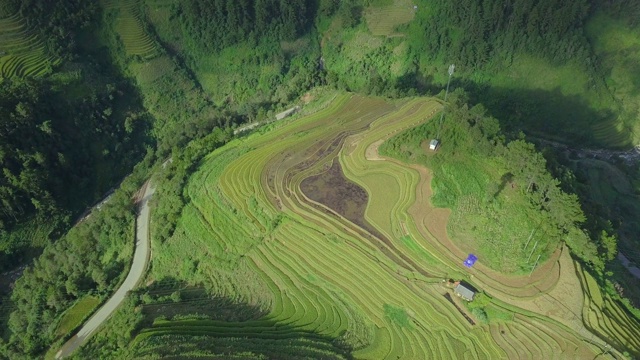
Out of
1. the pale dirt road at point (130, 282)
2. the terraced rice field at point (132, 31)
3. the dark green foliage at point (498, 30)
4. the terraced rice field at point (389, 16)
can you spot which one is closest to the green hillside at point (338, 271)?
the pale dirt road at point (130, 282)

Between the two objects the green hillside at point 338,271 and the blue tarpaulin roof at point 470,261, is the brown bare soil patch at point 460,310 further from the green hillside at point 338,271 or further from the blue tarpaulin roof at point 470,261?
the blue tarpaulin roof at point 470,261

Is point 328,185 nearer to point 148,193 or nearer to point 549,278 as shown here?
point 549,278

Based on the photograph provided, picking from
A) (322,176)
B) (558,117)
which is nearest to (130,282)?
(322,176)

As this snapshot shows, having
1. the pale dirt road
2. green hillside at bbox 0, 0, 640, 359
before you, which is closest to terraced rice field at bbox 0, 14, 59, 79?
green hillside at bbox 0, 0, 640, 359

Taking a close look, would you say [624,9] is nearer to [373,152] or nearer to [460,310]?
[373,152]

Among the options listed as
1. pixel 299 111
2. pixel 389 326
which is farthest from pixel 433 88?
pixel 389 326

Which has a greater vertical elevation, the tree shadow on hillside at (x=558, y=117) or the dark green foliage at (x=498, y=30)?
the dark green foliage at (x=498, y=30)
